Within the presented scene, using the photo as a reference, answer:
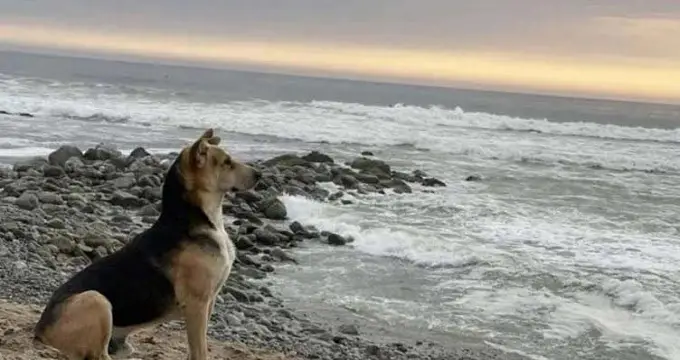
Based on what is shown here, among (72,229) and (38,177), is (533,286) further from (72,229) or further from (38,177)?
(38,177)

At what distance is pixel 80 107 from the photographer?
126ft

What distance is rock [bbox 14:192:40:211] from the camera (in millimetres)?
12495

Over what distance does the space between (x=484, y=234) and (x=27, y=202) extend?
742cm

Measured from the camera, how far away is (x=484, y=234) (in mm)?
13992

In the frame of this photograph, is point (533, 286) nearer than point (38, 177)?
Yes

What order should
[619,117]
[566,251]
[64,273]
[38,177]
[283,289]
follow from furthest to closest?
[619,117], [38,177], [566,251], [283,289], [64,273]

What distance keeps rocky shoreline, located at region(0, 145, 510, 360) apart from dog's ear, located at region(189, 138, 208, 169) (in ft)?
8.26

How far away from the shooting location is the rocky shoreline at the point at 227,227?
787 cm

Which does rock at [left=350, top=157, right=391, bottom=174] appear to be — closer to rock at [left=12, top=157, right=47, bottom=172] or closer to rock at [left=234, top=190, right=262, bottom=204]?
rock at [left=234, top=190, right=262, bottom=204]

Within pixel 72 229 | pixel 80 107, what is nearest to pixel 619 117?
pixel 80 107

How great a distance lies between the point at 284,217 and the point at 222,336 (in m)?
7.17

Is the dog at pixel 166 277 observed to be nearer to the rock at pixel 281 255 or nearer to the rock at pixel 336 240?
the rock at pixel 281 255

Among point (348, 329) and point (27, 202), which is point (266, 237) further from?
point (348, 329)

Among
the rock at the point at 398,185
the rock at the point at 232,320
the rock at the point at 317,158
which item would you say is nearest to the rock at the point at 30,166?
the rock at the point at 317,158
